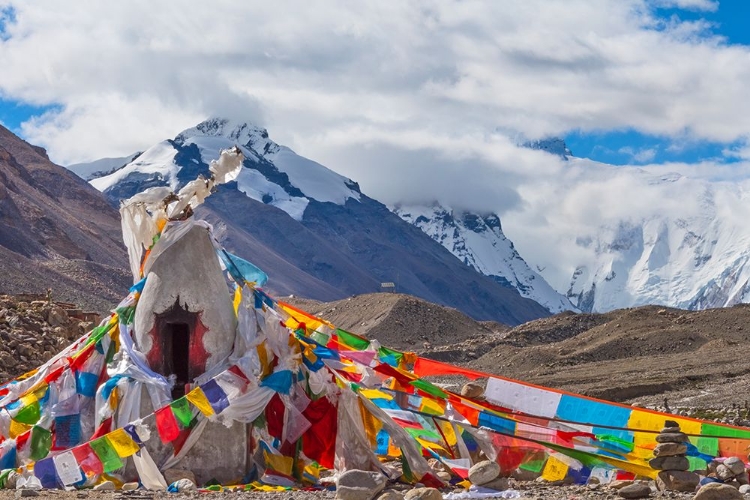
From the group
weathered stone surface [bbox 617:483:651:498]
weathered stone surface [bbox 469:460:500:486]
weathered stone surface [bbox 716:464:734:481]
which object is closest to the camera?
weathered stone surface [bbox 617:483:651:498]

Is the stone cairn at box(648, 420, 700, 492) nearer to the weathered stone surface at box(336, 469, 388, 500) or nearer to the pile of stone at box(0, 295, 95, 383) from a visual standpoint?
the weathered stone surface at box(336, 469, 388, 500)

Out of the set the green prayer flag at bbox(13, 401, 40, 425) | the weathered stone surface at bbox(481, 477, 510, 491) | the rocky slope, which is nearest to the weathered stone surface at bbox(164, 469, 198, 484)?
the green prayer flag at bbox(13, 401, 40, 425)

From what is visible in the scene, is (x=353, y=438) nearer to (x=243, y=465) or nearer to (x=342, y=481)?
(x=243, y=465)

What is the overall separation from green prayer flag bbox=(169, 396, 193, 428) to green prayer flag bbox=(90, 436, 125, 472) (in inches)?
43.9

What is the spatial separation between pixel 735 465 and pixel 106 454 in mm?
9459

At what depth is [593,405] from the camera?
22438 millimetres

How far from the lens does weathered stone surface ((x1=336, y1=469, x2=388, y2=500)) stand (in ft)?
59.0

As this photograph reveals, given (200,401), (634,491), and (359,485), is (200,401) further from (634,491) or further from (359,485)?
(634,491)

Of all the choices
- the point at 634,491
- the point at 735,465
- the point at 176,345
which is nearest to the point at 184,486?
the point at 176,345

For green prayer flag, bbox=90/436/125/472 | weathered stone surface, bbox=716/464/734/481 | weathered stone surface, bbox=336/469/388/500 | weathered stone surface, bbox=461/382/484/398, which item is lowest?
green prayer flag, bbox=90/436/125/472

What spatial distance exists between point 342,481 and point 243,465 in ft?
11.9

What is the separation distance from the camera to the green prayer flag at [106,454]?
805 inches

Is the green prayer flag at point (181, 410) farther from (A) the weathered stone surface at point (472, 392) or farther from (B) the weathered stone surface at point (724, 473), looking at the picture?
(B) the weathered stone surface at point (724, 473)

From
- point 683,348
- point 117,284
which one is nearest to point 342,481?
point 683,348
